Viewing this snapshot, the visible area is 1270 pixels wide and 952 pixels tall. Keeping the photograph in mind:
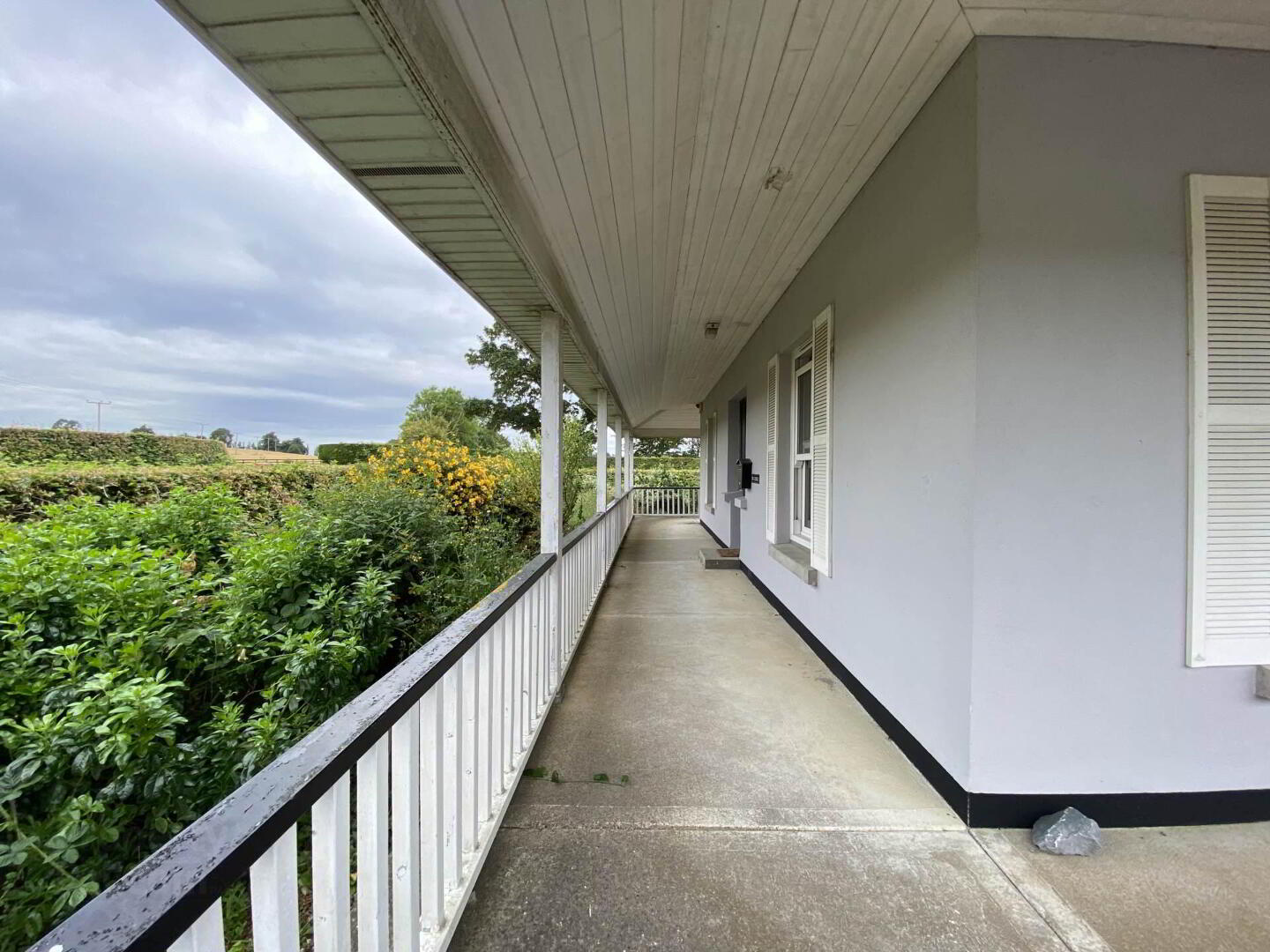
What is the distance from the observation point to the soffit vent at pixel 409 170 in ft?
5.41

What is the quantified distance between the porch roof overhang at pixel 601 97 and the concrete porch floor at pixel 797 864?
2.22 m

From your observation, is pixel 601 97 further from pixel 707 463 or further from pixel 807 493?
pixel 707 463

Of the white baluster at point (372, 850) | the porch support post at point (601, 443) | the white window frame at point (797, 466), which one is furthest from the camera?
the porch support post at point (601, 443)

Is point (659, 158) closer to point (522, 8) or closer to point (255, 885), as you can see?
point (522, 8)

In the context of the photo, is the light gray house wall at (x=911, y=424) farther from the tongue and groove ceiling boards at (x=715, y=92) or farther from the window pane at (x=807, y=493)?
the window pane at (x=807, y=493)

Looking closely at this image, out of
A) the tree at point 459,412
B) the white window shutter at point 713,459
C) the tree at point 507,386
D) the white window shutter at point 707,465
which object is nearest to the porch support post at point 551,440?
the white window shutter at point 713,459

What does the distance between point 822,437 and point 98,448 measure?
1045 cm

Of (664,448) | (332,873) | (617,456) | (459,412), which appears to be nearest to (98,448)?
(617,456)

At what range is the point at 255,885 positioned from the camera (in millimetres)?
744

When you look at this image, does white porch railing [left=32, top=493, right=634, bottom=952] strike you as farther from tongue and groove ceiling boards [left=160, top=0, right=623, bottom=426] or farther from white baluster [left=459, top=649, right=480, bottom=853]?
tongue and groove ceiling boards [left=160, top=0, right=623, bottom=426]

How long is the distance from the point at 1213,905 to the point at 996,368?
1.64 metres

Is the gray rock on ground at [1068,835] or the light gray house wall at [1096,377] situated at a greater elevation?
the light gray house wall at [1096,377]

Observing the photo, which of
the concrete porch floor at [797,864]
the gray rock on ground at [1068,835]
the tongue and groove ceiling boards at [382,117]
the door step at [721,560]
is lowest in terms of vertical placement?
the concrete porch floor at [797,864]

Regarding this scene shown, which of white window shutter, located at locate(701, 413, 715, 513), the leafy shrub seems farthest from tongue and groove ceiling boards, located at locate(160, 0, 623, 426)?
white window shutter, located at locate(701, 413, 715, 513)
